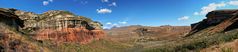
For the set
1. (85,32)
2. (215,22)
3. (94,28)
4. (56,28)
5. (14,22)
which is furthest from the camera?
(215,22)

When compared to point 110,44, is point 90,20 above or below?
above

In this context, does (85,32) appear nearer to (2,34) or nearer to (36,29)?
(36,29)

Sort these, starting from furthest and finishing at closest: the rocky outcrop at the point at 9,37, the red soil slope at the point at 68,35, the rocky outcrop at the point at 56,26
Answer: the red soil slope at the point at 68,35 → the rocky outcrop at the point at 56,26 → the rocky outcrop at the point at 9,37

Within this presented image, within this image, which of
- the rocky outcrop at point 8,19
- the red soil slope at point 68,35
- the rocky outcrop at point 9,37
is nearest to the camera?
the rocky outcrop at point 9,37

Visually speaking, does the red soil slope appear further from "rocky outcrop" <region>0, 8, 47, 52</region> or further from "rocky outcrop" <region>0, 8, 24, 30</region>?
"rocky outcrop" <region>0, 8, 47, 52</region>

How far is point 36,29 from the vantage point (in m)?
119

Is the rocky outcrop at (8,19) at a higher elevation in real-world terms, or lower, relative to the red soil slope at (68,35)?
higher

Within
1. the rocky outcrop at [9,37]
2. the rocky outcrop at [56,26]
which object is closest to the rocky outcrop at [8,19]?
the rocky outcrop at [9,37]

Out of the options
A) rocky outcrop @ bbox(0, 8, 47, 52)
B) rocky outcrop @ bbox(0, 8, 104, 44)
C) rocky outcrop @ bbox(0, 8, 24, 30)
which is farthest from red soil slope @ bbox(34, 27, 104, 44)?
rocky outcrop @ bbox(0, 8, 47, 52)

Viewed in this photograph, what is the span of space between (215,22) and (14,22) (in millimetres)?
106346

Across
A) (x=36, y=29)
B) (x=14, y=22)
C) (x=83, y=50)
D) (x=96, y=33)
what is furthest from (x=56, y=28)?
(x=14, y=22)

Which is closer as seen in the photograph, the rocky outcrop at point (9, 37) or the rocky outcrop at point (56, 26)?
the rocky outcrop at point (9, 37)

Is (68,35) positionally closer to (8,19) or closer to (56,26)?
(56,26)

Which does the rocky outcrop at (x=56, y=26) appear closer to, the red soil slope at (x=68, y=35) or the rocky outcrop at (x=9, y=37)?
the red soil slope at (x=68, y=35)
